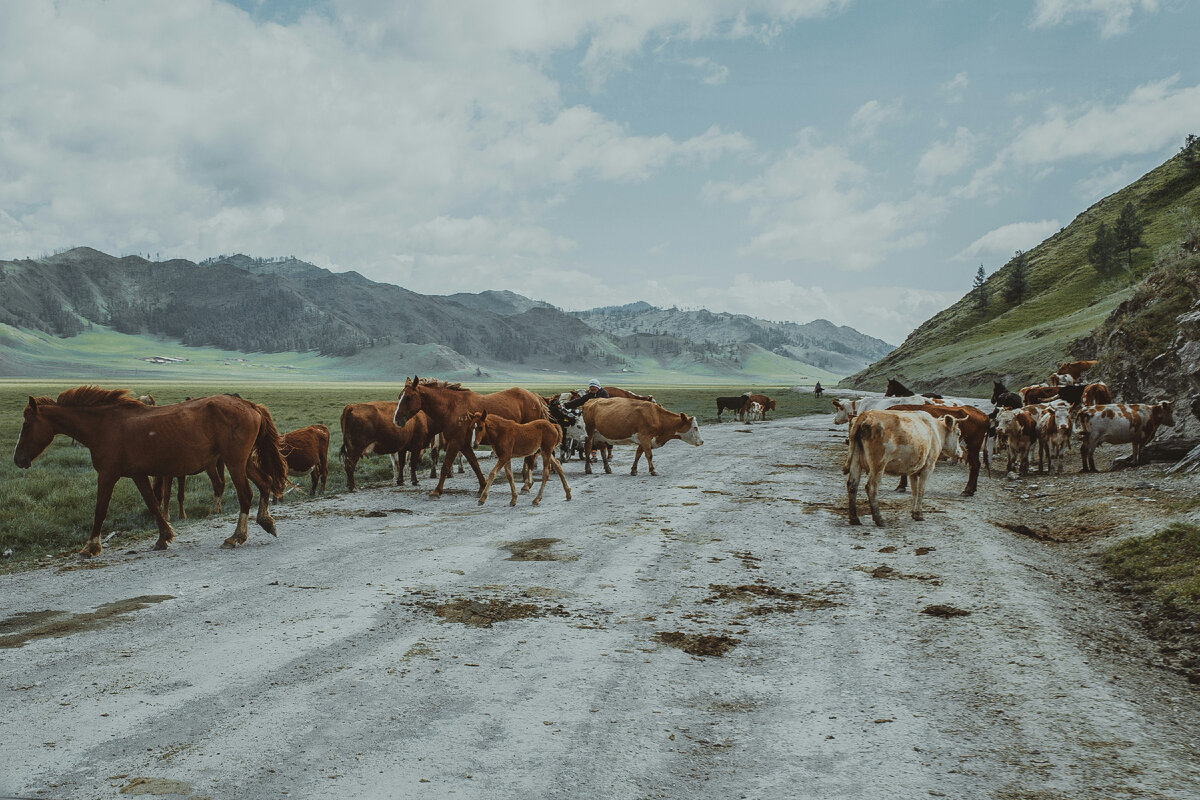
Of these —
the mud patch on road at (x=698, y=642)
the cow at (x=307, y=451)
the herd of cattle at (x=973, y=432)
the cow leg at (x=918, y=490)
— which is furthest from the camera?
the cow at (x=307, y=451)

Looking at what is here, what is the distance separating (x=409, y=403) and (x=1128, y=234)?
11186 cm

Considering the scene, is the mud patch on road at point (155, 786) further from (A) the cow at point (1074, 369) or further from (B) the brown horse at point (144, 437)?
(A) the cow at point (1074, 369)

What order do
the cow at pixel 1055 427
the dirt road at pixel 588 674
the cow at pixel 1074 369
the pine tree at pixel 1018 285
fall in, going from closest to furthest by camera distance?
the dirt road at pixel 588 674, the cow at pixel 1055 427, the cow at pixel 1074 369, the pine tree at pixel 1018 285

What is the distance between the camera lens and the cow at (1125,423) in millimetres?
16031

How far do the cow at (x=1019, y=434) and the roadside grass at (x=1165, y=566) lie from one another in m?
8.56

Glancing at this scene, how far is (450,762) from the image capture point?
429cm

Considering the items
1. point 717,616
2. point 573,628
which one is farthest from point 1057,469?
point 573,628

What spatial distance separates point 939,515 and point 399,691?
10.4m

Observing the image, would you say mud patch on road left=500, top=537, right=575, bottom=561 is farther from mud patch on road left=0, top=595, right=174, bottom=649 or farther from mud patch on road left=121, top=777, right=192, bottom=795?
mud patch on road left=121, top=777, right=192, bottom=795

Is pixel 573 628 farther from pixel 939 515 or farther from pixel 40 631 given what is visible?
pixel 939 515

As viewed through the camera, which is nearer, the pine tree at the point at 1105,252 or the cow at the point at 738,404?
the cow at the point at 738,404

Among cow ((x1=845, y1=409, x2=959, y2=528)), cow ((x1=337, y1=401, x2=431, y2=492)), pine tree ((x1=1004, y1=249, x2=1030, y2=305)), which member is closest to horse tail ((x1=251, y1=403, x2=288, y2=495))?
cow ((x1=337, y1=401, x2=431, y2=492))

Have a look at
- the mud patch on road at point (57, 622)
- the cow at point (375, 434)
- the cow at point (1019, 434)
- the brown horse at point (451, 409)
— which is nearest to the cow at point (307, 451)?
the cow at point (375, 434)

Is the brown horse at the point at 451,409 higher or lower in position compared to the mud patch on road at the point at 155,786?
higher
